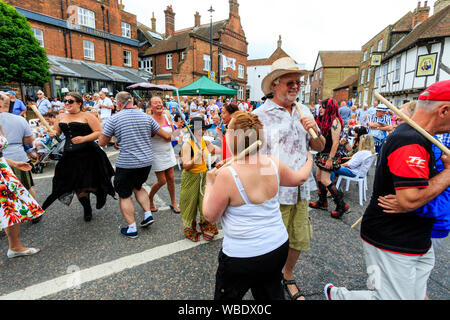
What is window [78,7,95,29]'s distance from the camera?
21431 mm

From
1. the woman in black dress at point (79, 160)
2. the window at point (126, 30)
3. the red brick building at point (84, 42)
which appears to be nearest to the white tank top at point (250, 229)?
the woman in black dress at point (79, 160)

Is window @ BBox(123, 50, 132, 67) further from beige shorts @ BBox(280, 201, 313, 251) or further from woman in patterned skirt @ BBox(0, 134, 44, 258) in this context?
beige shorts @ BBox(280, 201, 313, 251)

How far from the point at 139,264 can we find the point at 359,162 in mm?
4258

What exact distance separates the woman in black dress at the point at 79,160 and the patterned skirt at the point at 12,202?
25.6 inches

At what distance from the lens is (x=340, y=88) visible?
3781 centimetres

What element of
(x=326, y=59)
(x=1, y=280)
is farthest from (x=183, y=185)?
(x=326, y=59)

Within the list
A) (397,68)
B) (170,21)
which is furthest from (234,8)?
(397,68)

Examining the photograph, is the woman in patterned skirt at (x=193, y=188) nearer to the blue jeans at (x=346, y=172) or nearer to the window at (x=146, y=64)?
the blue jeans at (x=346, y=172)

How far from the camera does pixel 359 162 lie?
4.68m

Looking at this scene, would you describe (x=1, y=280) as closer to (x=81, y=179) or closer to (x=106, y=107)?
(x=81, y=179)

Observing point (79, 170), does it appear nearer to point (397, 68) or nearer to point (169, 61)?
point (397, 68)

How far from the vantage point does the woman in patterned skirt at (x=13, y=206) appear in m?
2.60

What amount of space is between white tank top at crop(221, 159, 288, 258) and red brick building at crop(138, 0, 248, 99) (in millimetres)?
24964
